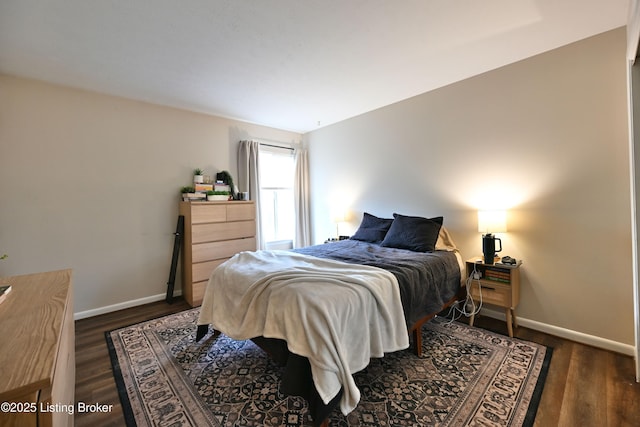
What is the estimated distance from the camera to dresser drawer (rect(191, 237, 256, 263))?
3.27 meters

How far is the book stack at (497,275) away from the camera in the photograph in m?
2.38

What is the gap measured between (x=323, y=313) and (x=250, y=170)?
126 inches

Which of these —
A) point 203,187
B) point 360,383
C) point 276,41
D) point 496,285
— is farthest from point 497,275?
point 203,187

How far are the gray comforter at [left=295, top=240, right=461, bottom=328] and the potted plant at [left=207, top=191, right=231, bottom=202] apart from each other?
58.8 inches

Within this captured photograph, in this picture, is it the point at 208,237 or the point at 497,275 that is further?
the point at 208,237

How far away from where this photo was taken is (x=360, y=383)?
69.2 inches

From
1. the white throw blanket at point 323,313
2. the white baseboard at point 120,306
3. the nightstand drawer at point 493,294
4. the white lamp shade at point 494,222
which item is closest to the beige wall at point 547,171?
the white lamp shade at point 494,222

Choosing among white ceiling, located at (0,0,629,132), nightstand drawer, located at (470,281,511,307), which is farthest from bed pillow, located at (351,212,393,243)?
white ceiling, located at (0,0,629,132)

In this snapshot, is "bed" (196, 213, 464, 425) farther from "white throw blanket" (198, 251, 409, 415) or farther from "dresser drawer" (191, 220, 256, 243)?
"dresser drawer" (191, 220, 256, 243)

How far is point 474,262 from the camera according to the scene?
253 cm

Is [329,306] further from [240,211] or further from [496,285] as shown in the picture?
[240,211]

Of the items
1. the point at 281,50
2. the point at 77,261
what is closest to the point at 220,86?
the point at 281,50

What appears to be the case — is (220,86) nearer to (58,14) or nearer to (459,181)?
(58,14)

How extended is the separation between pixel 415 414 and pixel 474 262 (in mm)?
1554
